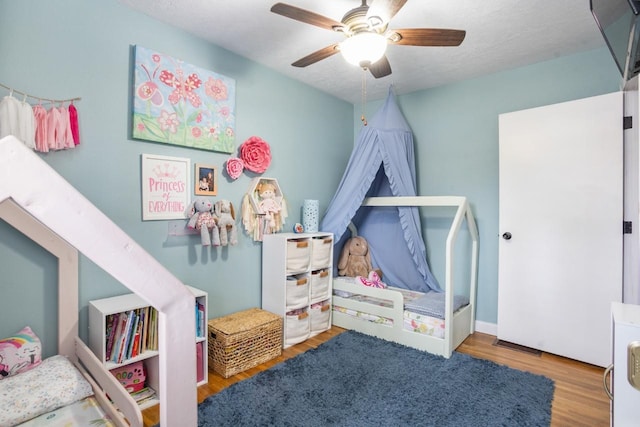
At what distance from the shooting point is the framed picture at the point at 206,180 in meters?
2.40

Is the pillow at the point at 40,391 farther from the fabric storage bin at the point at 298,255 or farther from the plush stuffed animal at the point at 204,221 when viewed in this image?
the fabric storage bin at the point at 298,255

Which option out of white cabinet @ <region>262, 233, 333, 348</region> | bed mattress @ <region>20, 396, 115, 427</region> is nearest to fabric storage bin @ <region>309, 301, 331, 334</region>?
white cabinet @ <region>262, 233, 333, 348</region>

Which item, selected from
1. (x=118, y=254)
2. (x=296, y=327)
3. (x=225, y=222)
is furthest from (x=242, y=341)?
(x=118, y=254)

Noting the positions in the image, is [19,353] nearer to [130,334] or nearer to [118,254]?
[130,334]

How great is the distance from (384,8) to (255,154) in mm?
1500

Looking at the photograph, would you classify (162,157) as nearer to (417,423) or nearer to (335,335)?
(335,335)

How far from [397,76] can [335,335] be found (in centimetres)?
239

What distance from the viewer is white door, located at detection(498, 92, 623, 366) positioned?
93.0 inches

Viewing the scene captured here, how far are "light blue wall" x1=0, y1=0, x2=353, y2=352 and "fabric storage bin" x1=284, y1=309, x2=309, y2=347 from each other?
34 centimetres

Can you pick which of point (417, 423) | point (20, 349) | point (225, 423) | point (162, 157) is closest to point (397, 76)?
point (162, 157)

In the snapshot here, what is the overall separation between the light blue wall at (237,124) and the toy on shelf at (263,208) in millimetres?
88

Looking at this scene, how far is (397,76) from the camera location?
3.07m

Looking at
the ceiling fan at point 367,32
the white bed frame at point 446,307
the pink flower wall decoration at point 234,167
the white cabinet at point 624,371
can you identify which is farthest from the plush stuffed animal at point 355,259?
the white cabinet at point 624,371

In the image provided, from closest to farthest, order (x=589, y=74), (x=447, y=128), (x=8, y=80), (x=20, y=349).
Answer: (x=20, y=349)
(x=8, y=80)
(x=589, y=74)
(x=447, y=128)
